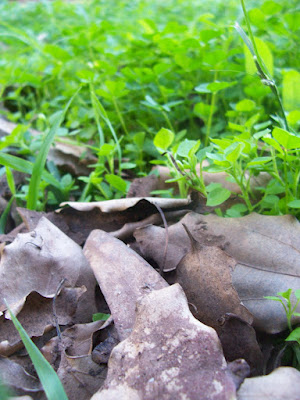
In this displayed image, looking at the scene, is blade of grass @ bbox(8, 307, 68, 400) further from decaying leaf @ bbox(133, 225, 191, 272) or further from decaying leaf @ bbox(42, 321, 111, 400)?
decaying leaf @ bbox(133, 225, 191, 272)

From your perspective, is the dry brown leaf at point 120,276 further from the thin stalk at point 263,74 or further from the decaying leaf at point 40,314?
the thin stalk at point 263,74

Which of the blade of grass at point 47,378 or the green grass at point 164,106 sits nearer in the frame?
the blade of grass at point 47,378

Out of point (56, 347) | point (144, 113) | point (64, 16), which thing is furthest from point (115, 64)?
point (64, 16)

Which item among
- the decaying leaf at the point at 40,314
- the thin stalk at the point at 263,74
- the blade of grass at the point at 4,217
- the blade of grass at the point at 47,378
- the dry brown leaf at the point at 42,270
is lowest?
the blade of grass at the point at 4,217

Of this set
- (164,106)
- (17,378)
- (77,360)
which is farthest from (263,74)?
(17,378)

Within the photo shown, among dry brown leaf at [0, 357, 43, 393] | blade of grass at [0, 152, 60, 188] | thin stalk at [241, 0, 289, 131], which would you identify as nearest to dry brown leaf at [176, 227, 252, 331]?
dry brown leaf at [0, 357, 43, 393]

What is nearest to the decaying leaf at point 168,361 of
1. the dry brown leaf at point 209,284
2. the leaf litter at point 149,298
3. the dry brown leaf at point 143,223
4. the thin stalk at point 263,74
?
the leaf litter at point 149,298

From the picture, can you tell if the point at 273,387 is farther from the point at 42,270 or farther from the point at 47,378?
the point at 42,270
